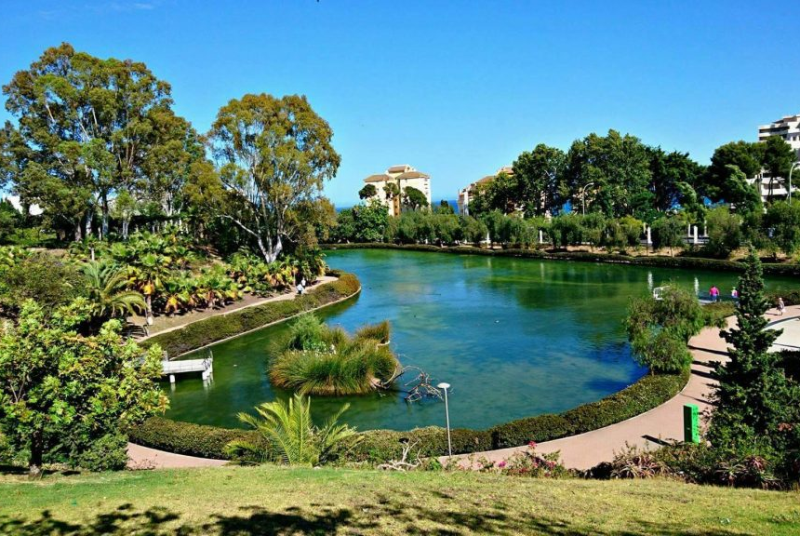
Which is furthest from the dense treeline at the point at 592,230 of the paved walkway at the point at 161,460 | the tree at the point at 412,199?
the paved walkway at the point at 161,460

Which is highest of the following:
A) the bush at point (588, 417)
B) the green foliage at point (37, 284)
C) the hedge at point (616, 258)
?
the green foliage at point (37, 284)

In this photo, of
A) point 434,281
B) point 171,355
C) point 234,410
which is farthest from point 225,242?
point 234,410

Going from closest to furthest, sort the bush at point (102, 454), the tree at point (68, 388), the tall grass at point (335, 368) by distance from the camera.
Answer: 1. the tree at point (68, 388)
2. the bush at point (102, 454)
3. the tall grass at point (335, 368)

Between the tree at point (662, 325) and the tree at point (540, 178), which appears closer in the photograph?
the tree at point (662, 325)

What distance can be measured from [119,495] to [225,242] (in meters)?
39.1

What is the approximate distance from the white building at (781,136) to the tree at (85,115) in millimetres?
62664

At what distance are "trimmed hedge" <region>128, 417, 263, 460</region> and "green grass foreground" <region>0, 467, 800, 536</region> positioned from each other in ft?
14.0

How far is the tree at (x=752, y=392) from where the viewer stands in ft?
35.9

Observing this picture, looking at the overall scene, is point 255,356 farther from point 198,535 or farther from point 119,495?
point 198,535

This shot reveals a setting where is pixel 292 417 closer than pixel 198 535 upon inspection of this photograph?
No

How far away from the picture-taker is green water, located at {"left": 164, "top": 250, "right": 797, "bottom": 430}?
17.5 m

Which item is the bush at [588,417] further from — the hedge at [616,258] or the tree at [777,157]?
the tree at [777,157]

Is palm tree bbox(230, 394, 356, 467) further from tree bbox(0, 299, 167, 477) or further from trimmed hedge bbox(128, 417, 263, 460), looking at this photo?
tree bbox(0, 299, 167, 477)

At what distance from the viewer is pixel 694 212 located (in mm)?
58281
